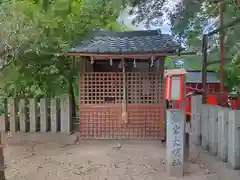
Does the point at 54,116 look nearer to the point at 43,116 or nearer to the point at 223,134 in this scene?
the point at 43,116

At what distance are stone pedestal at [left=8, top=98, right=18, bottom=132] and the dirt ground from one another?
0.33 m

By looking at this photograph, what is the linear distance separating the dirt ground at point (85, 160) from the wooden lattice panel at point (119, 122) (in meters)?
0.23

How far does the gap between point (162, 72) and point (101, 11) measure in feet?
8.92

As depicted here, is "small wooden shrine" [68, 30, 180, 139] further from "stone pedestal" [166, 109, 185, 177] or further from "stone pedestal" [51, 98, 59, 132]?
"stone pedestal" [166, 109, 185, 177]

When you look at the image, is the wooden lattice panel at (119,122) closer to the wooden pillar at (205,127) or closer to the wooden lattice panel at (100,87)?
the wooden lattice panel at (100,87)

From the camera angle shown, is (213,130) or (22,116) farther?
(22,116)

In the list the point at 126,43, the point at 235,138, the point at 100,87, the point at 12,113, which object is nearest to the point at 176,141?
the point at 235,138

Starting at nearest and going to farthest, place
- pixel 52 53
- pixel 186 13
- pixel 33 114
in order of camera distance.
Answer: pixel 186 13
pixel 52 53
pixel 33 114

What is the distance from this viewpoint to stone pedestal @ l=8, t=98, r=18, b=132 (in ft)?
27.5

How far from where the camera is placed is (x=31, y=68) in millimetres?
8453

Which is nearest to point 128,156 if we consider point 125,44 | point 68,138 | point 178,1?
point 68,138

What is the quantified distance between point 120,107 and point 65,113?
1537 mm

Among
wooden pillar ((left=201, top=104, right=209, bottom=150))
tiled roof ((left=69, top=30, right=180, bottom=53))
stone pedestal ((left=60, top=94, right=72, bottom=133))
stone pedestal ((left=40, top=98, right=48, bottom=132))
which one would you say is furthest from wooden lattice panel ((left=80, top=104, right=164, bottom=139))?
wooden pillar ((left=201, top=104, right=209, bottom=150))

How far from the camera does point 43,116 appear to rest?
8.29 m
